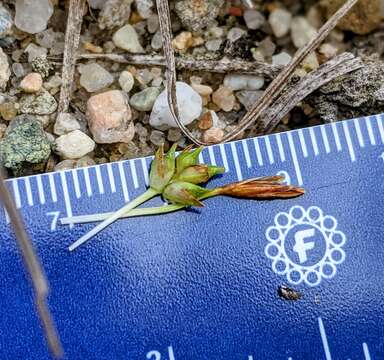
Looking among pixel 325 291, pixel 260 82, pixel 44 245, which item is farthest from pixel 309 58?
pixel 44 245

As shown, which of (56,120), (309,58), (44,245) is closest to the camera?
(44,245)

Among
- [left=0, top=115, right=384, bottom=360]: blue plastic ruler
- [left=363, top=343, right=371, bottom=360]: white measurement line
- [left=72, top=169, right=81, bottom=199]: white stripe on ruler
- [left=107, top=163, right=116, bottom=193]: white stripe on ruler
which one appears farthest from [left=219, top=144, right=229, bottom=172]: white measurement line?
[left=363, top=343, right=371, bottom=360]: white measurement line

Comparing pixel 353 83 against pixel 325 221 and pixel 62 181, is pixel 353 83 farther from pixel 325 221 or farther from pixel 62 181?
pixel 62 181

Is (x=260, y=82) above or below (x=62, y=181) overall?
above

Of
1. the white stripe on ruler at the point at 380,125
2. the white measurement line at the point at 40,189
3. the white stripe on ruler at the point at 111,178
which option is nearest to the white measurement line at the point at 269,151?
the white stripe on ruler at the point at 380,125

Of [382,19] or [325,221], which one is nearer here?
[325,221]

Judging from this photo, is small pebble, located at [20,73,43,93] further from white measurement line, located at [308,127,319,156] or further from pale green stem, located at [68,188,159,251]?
white measurement line, located at [308,127,319,156]
